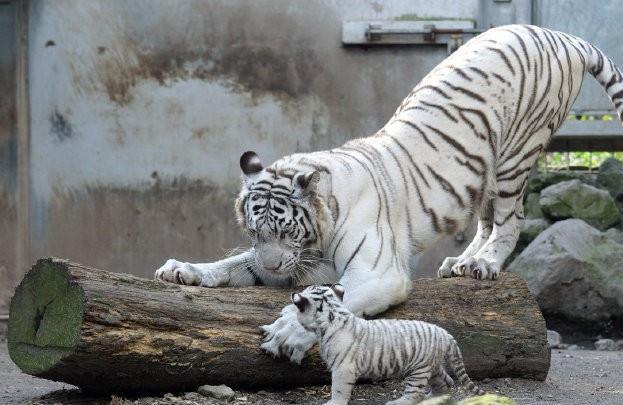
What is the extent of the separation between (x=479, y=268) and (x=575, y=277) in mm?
2665

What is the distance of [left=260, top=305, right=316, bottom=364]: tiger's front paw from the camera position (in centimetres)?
496

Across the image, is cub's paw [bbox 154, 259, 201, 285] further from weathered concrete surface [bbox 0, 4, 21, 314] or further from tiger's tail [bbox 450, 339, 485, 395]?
weathered concrete surface [bbox 0, 4, 21, 314]

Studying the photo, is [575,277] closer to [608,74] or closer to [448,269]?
[608,74]

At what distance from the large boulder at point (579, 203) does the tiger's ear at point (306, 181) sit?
14.2 feet

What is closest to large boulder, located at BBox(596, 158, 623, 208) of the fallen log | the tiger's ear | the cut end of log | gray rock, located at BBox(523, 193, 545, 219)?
gray rock, located at BBox(523, 193, 545, 219)

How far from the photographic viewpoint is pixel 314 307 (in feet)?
15.1

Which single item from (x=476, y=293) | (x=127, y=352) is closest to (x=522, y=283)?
(x=476, y=293)

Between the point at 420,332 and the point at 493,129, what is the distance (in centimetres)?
169

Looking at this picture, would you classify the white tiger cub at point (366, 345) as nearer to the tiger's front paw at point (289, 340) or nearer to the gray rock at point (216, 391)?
the tiger's front paw at point (289, 340)

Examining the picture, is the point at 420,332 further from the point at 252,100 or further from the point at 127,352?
the point at 252,100

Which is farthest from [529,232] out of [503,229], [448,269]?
[448,269]

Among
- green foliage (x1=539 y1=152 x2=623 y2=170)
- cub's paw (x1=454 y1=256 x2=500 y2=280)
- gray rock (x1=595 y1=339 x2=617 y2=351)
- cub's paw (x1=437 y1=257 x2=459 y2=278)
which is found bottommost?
gray rock (x1=595 y1=339 x2=617 y2=351)

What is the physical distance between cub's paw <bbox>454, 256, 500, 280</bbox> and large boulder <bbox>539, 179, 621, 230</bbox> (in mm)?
3307

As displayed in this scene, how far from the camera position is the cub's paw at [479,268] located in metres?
5.77
